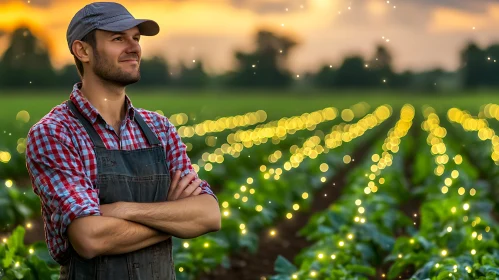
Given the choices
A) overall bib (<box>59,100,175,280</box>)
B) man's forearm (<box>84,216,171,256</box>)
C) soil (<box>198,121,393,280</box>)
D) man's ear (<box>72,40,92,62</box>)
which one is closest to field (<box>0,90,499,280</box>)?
soil (<box>198,121,393,280</box>)

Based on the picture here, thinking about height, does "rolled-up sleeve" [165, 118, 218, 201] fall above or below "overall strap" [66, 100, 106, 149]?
below

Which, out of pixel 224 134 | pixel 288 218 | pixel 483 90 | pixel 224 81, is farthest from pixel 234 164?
pixel 483 90

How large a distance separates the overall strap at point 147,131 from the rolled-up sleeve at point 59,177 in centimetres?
34

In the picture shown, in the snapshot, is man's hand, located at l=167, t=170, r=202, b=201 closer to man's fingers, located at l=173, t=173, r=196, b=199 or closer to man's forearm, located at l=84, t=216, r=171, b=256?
man's fingers, located at l=173, t=173, r=196, b=199

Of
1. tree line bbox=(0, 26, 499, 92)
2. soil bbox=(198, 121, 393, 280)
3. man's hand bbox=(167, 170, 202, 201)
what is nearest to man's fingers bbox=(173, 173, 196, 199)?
man's hand bbox=(167, 170, 202, 201)

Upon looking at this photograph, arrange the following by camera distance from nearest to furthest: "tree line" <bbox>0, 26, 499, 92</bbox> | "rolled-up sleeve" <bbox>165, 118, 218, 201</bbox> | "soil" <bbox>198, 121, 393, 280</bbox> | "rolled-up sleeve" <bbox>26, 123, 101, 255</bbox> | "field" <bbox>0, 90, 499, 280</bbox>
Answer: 1. "rolled-up sleeve" <bbox>26, 123, 101, 255</bbox>
2. "rolled-up sleeve" <bbox>165, 118, 218, 201</bbox>
3. "field" <bbox>0, 90, 499, 280</bbox>
4. "soil" <bbox>198, 121, 393, 280</bbox>
5. "tree line" <bbox>0, 26, 499, 92</bbox>

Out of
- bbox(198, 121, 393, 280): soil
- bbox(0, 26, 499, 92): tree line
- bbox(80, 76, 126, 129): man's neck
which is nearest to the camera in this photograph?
bbox(80, 76, 126, 129): man's neck

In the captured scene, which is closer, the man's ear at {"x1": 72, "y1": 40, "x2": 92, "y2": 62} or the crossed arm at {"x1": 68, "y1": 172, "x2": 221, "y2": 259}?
the crossed arm at {"x1": 68, "y1": 172, "x2": 221, "y2": 259}

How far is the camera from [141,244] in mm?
3092

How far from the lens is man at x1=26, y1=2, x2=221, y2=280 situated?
9.63ft

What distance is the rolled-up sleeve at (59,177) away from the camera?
2891mm

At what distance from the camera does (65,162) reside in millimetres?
2938

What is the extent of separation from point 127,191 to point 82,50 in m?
0.56

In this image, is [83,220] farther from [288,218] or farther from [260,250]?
[288,218]
